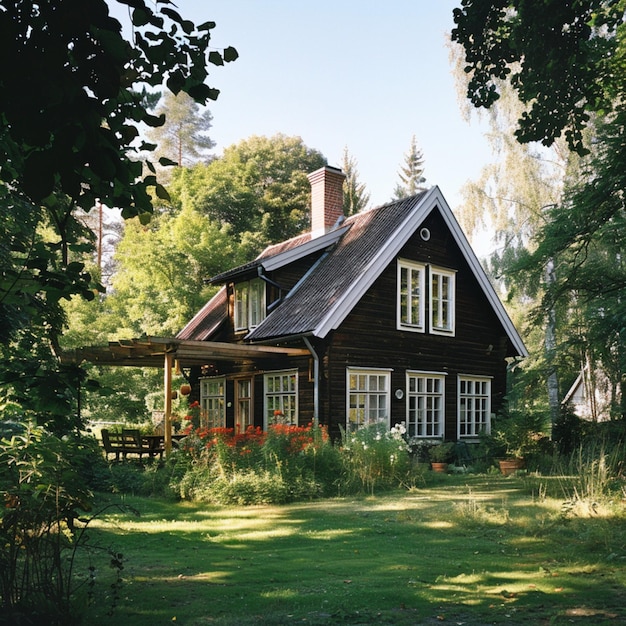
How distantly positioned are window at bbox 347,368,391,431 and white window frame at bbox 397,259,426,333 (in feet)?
5.01

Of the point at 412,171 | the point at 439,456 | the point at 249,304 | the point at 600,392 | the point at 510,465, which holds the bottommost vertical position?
the point at 510,465

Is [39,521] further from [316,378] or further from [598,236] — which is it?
[598,236]

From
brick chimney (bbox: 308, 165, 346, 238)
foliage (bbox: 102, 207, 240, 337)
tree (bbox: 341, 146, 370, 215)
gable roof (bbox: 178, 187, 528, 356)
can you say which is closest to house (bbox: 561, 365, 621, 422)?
gable roof (bbox: 178, 187, 528, 356)

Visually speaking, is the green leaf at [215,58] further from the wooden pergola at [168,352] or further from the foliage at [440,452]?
the foliage at [440,452]

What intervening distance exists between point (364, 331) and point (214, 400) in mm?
5999

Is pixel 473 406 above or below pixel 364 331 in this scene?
below

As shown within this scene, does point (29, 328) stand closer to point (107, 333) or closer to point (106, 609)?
point (106, 609)

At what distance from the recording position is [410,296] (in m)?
17.9

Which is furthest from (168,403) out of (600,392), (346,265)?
(600,392)

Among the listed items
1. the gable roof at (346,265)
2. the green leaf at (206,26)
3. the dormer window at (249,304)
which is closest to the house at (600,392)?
the gable roof at (346,265)

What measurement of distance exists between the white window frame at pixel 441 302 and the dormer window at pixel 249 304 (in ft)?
14.9

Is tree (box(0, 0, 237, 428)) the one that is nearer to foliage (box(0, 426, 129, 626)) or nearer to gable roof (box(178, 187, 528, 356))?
foliage (box(0, 426, 129, 626))

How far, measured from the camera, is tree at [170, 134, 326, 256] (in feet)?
117

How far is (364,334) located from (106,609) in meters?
12.0
